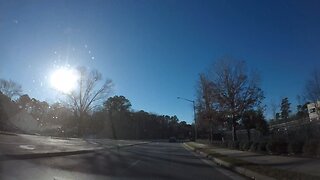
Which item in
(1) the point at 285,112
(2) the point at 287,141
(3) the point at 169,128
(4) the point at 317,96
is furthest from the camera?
(3) the point at 169,128

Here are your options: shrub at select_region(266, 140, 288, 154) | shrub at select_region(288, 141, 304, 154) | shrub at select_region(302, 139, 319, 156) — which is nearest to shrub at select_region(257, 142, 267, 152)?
shrub at select_region(266, 140, 288, 154)

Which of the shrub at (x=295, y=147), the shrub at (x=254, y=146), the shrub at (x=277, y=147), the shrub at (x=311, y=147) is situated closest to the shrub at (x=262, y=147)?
the shrub at (x=254, y=146)

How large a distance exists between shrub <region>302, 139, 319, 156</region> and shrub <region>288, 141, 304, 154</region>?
1308mm

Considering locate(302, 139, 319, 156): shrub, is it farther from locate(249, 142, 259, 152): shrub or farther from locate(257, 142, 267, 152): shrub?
locate(249, 142, 259, 152): shrub

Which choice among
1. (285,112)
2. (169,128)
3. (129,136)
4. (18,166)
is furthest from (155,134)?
(18,166)

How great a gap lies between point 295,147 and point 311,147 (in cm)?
281

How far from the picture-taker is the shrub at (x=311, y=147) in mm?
23406

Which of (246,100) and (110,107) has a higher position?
(110,107)

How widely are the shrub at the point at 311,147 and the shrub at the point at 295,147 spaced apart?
1.31 meters

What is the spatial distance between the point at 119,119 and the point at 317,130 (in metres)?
107

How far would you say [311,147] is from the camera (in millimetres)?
23828

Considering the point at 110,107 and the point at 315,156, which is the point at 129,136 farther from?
the point at 315,156

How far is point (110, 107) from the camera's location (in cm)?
14250

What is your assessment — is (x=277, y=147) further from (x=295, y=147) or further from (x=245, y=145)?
(x=245, y=145)
